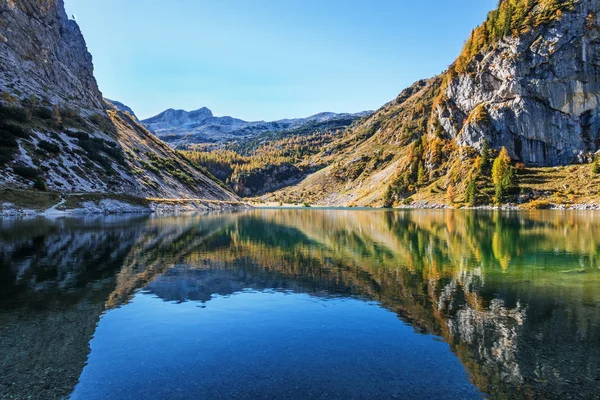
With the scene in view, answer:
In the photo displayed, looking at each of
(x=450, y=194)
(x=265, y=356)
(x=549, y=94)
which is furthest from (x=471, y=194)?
(x=265, y=356)

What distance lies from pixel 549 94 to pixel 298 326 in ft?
659

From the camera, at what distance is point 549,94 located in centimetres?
17188

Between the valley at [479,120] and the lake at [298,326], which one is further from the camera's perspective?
the valley at [479,120]

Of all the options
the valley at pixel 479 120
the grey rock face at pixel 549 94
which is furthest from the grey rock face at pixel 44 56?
the grey rock face at pixel 549 94

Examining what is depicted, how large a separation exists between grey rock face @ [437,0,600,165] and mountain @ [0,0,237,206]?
473 feet

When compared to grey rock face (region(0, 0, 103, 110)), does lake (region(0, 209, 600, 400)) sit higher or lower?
lower

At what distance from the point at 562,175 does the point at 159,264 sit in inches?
6551

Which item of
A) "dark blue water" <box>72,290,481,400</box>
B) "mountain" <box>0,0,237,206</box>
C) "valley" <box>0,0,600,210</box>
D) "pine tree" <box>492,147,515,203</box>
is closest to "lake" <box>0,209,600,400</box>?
"dark blue water" <box>72,290,481,400</box>

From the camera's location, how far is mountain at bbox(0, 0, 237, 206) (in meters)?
90.8

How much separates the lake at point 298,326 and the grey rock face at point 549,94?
534 ft

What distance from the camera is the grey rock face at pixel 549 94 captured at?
164 m

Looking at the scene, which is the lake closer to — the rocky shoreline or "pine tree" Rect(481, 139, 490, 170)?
the rocky shoreline

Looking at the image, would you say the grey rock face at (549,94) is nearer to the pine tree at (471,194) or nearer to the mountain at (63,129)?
the pine tree at (471,194)

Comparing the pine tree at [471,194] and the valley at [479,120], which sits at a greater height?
the valley at [479,120]
